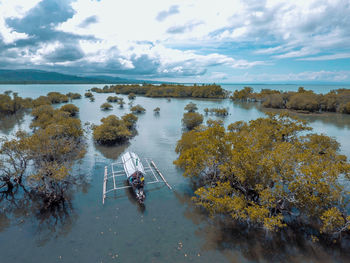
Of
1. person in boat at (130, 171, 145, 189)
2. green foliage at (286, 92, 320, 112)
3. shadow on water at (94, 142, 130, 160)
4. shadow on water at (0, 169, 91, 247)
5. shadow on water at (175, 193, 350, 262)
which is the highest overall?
green foliage at (286, 92, 320, 112)

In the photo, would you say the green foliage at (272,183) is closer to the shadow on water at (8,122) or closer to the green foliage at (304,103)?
the shadow on water at (8,122)

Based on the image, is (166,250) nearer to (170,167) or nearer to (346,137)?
(170,167)

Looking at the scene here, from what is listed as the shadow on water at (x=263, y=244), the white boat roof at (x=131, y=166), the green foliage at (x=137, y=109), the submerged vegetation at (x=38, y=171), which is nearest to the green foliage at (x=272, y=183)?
the shadow on water at (x=263, y=244)

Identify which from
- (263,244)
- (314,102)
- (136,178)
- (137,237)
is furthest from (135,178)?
(314,102)

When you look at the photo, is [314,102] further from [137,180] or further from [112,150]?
[137,180]

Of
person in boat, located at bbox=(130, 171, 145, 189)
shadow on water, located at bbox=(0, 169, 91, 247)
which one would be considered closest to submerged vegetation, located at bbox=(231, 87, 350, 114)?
person in boat, located at bbox=(130, 171, 145, 189)

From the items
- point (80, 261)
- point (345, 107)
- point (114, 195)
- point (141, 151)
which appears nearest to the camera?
point (80, 261)

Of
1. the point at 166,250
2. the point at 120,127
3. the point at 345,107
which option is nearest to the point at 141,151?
the point at 120,127

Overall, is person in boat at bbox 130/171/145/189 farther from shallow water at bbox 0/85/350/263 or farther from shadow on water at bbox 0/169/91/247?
shadow on water at bbox 0/169/91/247
